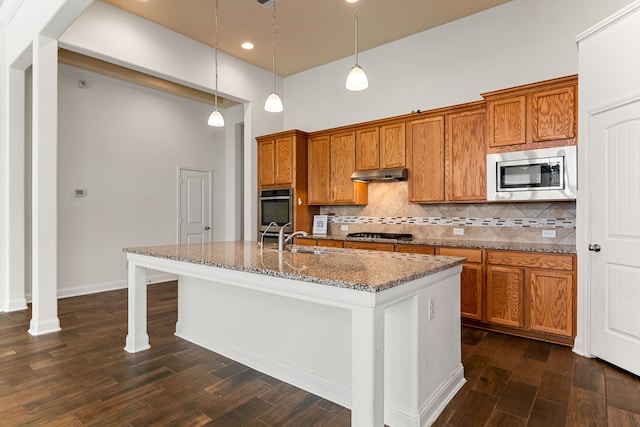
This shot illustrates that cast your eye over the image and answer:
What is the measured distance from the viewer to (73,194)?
502 centimetres

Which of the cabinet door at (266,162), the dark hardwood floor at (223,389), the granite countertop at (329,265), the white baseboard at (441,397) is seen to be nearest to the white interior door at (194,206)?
the cabinet door at (266,162)

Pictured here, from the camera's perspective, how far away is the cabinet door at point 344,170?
195 inches

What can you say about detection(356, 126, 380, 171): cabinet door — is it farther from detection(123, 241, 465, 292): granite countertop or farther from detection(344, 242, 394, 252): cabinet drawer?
detection(123, 241, 465, 292): granite countertop

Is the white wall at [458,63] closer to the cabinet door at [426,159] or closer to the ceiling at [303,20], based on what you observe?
the ceiling at [303,20]

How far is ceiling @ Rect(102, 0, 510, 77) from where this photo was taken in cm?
398

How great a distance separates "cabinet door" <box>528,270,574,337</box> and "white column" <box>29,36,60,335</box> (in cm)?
468

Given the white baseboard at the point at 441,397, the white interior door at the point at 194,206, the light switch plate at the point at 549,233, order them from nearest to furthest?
the white baseboard at the point at 441,397 < the light switch plate at the point at 549,233 < the white interior door at the point at 194,206

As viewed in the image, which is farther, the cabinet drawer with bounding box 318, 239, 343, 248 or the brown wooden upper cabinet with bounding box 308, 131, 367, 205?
the brown wooden upper cabinet with bounding box 308, 131, 367, 205

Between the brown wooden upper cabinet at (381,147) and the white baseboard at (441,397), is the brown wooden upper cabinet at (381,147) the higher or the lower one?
the higher one

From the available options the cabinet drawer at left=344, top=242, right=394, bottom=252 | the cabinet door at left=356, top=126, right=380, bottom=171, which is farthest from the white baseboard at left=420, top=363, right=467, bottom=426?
the cabinet door at left=356, top=126, right=380, bottom=171

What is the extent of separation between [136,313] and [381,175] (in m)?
3.14

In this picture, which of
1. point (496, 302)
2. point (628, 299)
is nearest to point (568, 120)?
point (628, 299)

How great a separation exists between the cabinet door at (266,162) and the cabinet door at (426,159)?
215 centimetres

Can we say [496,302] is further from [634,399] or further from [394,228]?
[394,228]
